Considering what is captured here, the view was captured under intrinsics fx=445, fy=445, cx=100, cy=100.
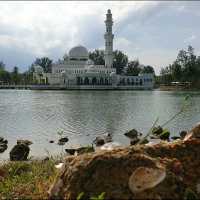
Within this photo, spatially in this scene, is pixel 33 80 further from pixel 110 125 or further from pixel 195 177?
pixel 195 177

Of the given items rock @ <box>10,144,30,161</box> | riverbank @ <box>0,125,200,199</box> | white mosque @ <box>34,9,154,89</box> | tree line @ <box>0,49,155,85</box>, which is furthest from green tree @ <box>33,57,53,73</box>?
riverbank @ <box>0,125,200,199</box>

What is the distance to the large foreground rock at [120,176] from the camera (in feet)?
13.3

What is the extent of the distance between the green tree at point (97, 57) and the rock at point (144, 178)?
146 meters

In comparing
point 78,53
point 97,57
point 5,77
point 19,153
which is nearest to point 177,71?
point 78,53

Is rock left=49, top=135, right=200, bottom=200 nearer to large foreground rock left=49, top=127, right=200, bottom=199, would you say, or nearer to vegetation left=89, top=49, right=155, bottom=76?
large foreground rock left=49, top=127, right=200, bottom=199

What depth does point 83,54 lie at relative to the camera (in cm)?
13288

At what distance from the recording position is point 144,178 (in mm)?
4055

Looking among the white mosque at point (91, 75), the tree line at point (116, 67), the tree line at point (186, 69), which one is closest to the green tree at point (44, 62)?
the tree line at point (116, 67)

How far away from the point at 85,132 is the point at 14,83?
4776 inches

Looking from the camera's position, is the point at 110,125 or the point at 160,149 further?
the point at 110,125

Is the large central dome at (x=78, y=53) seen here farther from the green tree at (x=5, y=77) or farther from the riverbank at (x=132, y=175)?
the riverbank at (x=132, y=175)

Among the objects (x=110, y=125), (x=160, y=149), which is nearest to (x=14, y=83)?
(x=110, y=125)

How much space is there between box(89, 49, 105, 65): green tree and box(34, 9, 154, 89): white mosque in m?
12.8

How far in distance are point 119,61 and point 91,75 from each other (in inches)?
799
